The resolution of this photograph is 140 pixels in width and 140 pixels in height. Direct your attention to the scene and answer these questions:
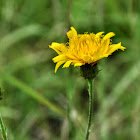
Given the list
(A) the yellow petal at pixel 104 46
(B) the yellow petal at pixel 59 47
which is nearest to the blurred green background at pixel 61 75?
(B) the yellow petal at pixel 59 47

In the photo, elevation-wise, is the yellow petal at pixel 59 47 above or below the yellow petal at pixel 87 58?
above

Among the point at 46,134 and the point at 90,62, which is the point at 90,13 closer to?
the point at 46,134

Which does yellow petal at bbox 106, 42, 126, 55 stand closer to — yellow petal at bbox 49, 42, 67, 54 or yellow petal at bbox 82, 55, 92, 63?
yellow petal at bbox 82, 55, 92, 63

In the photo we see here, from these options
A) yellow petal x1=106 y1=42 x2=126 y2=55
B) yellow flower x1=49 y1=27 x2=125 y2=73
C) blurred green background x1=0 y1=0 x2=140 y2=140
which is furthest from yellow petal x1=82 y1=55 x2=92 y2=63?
blurred green background x1=0 y1=0 x2=140 y2=140

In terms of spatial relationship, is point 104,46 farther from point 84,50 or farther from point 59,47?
point 59,47

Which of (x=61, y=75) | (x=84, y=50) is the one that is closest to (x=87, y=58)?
(x=84, y=50)

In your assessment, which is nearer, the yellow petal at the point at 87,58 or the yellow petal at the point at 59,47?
the yellow petal at the point at 87,58

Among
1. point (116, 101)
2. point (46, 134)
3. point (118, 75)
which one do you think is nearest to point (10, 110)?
point (46, 134)

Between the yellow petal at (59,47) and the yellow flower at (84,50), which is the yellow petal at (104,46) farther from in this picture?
the yellow petal at (59,47)
